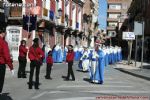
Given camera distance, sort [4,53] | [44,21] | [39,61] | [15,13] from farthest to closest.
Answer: [44,21], [15,13], [39,61], [4,53]

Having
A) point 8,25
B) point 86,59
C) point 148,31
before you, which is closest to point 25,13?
point 8,25

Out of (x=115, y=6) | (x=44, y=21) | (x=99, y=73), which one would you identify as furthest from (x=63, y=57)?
(x=115, y=6)

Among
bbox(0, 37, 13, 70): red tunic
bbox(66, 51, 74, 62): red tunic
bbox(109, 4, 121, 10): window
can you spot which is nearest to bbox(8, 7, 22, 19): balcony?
bbox(66, 51, 74, 62): red tunic

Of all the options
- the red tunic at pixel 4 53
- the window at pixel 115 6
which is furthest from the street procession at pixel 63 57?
the window at pixel 115 6

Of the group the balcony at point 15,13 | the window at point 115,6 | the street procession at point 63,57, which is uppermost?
the window at point 115,6

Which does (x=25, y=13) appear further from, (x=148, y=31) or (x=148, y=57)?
(x=148, y=31)

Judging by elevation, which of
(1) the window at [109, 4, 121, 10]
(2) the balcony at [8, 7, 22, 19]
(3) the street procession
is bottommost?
(3) the street procession

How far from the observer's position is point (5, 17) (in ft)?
144

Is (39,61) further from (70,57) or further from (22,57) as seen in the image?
(22,57)

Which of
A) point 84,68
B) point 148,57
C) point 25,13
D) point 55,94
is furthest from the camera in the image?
point 148,57

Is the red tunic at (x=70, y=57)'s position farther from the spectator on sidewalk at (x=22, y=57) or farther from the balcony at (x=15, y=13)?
the balcony at (x=15, y=13)

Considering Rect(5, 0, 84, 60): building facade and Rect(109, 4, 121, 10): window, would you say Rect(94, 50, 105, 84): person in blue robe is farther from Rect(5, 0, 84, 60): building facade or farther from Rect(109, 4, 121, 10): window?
Rect(109, 4, 121, 10): window

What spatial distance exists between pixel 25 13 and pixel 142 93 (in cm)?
3053

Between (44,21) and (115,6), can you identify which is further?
(115,6)
